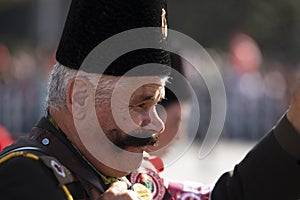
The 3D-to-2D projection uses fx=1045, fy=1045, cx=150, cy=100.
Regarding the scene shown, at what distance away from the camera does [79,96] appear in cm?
288

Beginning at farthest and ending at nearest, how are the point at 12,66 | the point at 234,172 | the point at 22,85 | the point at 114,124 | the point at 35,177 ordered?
the point at 12,66
the point at 22,85
the point at 234,172
the point at 114,124
the point at 35,177

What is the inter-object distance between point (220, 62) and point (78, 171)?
17.0 m

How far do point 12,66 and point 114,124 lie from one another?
618 inches

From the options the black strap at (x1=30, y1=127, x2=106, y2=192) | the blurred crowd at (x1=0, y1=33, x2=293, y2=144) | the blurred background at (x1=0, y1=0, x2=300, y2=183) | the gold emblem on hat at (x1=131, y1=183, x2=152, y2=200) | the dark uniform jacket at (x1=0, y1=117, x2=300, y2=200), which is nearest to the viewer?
the dark uniform jacket at (x1=0, y1=117, x2=300, y2=200)

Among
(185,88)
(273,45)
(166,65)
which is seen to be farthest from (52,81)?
(273,45)

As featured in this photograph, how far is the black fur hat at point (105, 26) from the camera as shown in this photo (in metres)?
2.86

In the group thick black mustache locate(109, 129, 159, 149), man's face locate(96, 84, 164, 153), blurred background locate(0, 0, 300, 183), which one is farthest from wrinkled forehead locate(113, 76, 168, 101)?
blurred background locate(0, 0, 300, 183)

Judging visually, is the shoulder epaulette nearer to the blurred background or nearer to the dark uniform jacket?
the dark uniform jacket

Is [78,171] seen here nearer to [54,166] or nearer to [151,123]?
[54,166]

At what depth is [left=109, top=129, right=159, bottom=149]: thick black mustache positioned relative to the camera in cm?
288

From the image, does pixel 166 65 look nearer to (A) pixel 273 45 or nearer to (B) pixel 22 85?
(B) pixel 22 85

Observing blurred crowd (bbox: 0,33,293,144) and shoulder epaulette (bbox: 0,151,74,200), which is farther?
blurred crowd (bbox: 0,33,293,144)

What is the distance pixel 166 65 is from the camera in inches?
116

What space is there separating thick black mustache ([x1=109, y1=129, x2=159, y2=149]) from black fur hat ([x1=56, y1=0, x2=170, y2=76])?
6.5 inches
